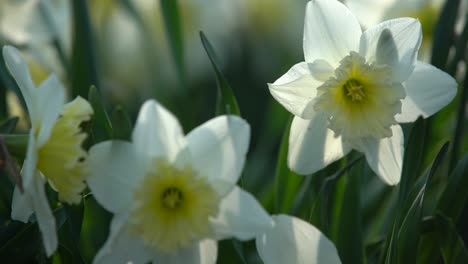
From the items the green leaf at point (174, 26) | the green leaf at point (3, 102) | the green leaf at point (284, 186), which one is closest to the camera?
the green leaf at point (284, 186)

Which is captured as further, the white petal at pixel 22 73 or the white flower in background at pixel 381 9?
the white flower in background at pixel 381 9

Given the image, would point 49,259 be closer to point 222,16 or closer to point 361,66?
point 361,66

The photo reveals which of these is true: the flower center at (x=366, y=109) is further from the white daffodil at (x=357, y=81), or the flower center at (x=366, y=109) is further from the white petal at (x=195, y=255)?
the white petal at (x=195, y=255)

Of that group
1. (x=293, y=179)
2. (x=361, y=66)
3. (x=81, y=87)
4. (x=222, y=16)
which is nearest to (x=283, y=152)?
(x=293, y=179)

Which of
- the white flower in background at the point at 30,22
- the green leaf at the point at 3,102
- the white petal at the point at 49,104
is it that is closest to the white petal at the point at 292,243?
the white petal at the point at 49,104

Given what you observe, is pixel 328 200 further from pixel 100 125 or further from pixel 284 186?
pixel 100 125

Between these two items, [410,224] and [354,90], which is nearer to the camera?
[410,224]

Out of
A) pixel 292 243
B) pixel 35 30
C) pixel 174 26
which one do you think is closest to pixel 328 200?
pixel 292 243
